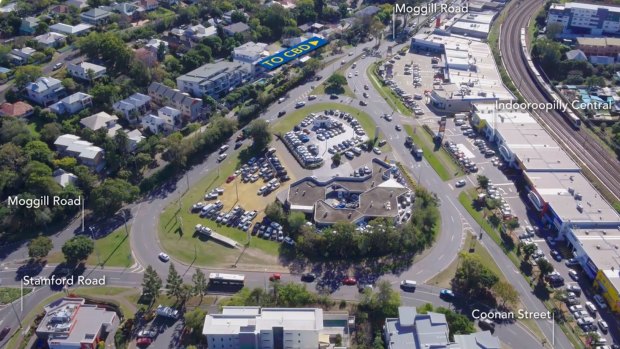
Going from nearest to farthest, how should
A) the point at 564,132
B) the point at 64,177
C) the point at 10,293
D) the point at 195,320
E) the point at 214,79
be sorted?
the point at 195,320
the point at 10,293
the point at 64,177
the point at 564,132
the point at 214,79

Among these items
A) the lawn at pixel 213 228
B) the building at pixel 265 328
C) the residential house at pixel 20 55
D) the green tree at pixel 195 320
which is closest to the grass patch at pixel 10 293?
the lawn at pixel 213 228

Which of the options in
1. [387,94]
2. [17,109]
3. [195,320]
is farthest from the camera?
[387,94]

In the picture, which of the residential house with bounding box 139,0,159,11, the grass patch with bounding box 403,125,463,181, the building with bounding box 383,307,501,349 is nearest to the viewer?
the building with bounding box 383,307,501,349

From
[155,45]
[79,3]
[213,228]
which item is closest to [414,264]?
[213,228]

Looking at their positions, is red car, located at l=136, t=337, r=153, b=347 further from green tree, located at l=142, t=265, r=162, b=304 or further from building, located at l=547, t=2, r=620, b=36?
building, located at l=547, t=2, r=620, b=36

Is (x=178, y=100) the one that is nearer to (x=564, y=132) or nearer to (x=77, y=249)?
(x=77, y=249)

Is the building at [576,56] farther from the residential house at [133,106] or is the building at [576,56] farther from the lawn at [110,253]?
the lawn at [110,253]

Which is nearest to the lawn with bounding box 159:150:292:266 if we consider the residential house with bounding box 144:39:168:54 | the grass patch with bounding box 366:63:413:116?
the grass patch with bounding box 366:63:413:116
